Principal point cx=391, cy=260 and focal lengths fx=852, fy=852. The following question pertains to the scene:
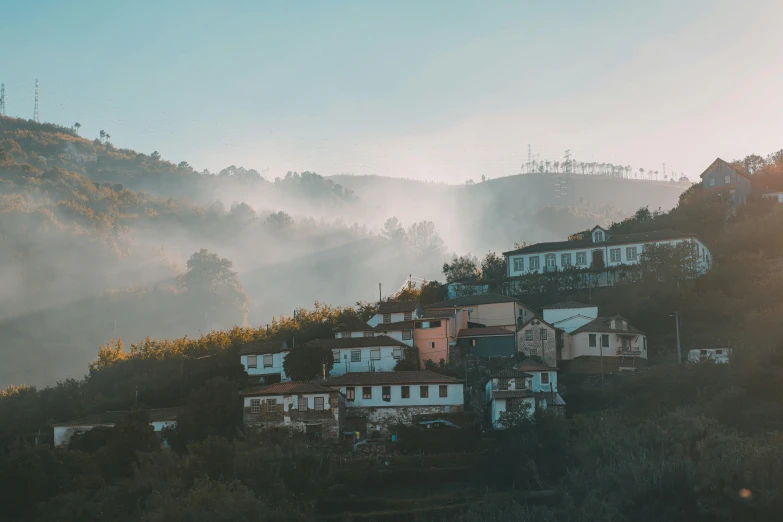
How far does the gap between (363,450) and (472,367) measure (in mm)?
10986

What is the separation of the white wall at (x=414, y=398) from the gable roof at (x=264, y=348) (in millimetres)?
8980

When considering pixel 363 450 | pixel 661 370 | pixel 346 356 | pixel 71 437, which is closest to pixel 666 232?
pixel 661 370

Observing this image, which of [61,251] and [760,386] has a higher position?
[61,251]

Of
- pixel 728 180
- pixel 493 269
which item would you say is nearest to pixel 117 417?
pixel 493 269

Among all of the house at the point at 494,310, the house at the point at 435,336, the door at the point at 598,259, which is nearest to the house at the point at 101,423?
the house at the point at 435,336

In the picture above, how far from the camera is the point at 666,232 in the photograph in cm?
7000

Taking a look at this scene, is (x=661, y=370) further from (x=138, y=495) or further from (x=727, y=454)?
(x=138, y=495)

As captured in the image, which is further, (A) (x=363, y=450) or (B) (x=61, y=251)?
(B) (x=61, y=251)

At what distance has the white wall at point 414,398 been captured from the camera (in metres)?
48.7

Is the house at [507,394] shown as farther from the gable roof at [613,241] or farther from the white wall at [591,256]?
the gable roof at [613,241]

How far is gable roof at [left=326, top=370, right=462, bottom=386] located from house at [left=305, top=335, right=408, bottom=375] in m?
2.44

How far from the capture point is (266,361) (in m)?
56.1

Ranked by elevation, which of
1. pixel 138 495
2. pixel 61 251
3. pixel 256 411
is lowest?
pixel 138 495

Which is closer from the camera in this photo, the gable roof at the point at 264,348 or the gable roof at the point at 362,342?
the gable roof at the point at 362,342
